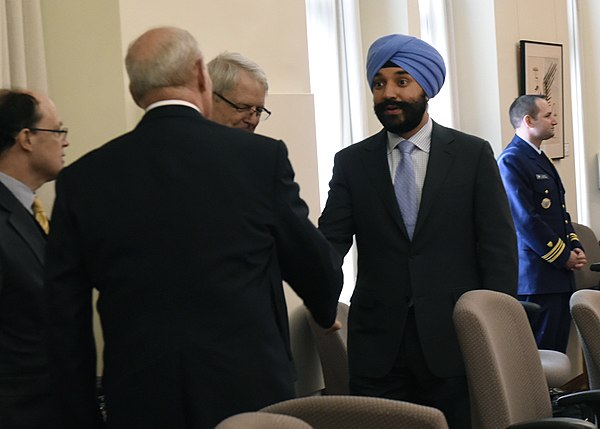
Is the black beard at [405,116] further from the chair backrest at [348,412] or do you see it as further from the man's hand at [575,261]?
the man's hand at [575,261]

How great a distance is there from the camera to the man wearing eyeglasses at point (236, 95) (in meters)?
3.08

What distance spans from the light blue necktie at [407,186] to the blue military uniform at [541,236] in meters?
2.45

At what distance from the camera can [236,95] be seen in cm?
308

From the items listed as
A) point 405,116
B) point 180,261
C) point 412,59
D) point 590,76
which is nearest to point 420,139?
point 405,116

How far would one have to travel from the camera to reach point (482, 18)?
6.63 metres

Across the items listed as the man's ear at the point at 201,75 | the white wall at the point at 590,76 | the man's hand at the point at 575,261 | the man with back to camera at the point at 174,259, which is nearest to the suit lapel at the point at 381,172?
the man with back to camera at the point at 174,259

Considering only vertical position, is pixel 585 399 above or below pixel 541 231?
below

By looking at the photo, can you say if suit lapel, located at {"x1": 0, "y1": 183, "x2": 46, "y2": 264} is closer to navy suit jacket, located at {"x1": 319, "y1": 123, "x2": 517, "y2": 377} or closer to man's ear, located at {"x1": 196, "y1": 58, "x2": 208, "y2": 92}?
man's ear, located at {"x1": 196, "y1": 58, "x2": 208, "y2": 92}

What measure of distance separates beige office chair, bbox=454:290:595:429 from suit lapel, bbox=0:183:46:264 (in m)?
1.18

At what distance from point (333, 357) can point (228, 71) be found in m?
1.60

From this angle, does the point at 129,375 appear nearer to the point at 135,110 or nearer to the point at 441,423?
the point at 441,423

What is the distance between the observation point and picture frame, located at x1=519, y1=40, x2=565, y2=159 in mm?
6938

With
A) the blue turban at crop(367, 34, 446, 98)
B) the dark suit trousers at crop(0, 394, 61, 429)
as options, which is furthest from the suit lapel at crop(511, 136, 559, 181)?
the dark suit trousers at crop(0, 394, 61, 429)

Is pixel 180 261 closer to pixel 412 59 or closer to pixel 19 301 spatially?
pixel 19 301
